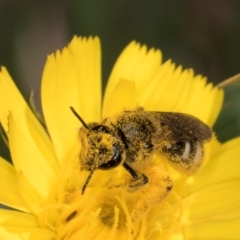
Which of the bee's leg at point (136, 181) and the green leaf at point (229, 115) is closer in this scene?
the bee's leg at point (136, 181)

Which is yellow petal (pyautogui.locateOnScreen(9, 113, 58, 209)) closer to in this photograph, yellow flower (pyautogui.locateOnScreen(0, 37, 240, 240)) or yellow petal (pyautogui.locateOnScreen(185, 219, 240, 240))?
yellow flower (pyautogui.locateOnScreen(0, 37, 240, 240))

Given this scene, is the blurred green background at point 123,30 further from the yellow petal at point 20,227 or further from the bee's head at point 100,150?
the bee's head at point 100,150

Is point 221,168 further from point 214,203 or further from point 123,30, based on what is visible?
point 123,30

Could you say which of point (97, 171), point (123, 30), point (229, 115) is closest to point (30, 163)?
point (97, 171)

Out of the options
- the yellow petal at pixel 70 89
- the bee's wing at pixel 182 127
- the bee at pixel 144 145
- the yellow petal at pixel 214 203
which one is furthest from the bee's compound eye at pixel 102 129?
the yellow petal at pixel 214 203

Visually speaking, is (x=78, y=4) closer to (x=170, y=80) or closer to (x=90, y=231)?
(x=170, y=80)

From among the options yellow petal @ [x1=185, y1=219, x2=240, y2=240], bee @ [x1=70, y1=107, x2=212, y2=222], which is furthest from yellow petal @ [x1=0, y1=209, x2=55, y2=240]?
yellow petal @ [x1=185, y1=219, x2=240, y2=240]

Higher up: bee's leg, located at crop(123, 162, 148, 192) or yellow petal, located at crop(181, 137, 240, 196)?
yellow petal, located at crop(181, 137, 240, 196)
